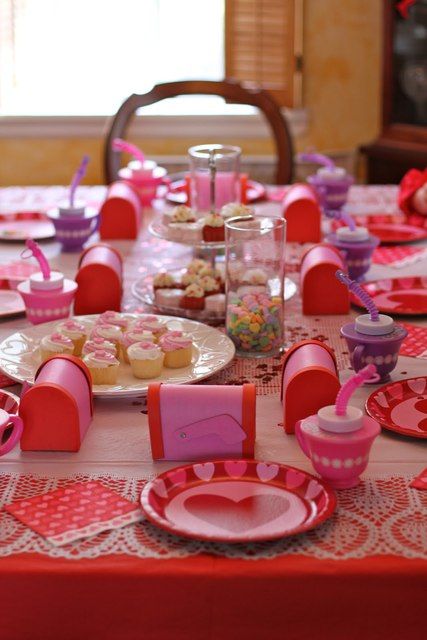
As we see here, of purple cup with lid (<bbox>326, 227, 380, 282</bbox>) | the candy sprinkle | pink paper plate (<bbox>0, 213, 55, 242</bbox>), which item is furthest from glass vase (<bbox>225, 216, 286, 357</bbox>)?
pink paper plate (<bbox>0, 213, 55, 242</bbox>)

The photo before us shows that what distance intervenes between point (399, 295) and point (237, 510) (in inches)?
36.4

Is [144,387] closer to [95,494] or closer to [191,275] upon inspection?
[95,494]

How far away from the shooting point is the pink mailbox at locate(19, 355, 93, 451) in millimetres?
1292

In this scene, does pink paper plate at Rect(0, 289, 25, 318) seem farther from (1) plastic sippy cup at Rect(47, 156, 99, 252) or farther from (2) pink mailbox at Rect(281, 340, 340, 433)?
(2) pink mailbox at Rect(281, 340, 340, 433)

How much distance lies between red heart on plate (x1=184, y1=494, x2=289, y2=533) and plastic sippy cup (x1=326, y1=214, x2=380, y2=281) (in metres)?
0.93

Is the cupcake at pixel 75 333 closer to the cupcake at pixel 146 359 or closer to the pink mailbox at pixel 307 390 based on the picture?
the cupcake at pixel 146 359

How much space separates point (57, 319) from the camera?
177 cm

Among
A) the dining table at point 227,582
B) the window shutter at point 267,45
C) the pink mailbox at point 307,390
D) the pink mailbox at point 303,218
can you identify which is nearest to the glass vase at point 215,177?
the pink mailbox at point 303,218

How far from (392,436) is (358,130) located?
3.06 meters

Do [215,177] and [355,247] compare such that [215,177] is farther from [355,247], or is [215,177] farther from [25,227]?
[25,227]

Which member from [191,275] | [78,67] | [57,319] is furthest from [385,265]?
[78,67]

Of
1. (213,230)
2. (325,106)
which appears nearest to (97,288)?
(213,230)

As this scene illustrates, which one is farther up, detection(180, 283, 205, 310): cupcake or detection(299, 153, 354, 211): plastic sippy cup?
detection(299, 153, 354, 211): plastic sippy cup

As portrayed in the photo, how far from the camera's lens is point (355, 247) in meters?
2.01
